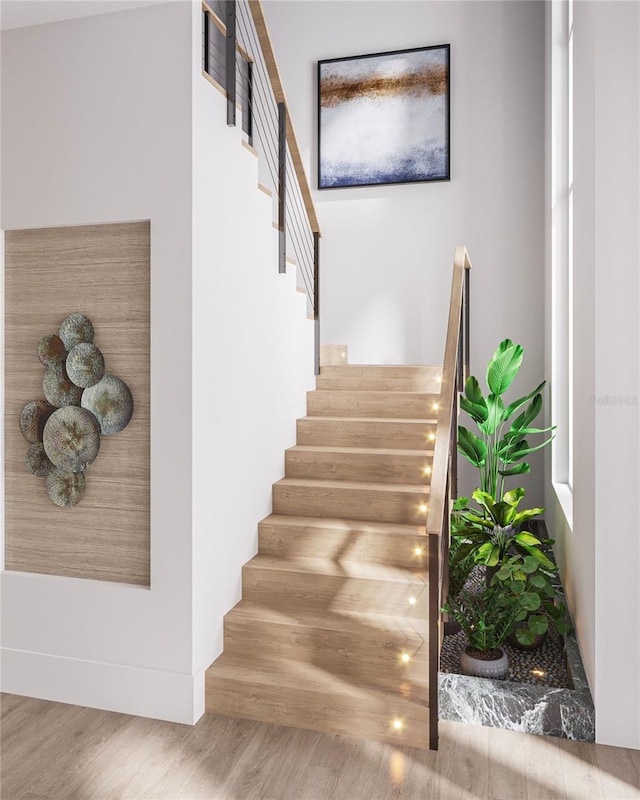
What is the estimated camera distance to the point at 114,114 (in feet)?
8.64

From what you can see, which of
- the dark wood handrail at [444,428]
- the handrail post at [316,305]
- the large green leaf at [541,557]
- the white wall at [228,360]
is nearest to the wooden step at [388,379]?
the handrail post at [316,305]

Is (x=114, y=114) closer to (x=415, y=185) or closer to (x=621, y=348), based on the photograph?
(x=621, y=348)

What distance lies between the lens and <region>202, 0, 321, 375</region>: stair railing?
2893 millimetres

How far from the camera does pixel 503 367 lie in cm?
373

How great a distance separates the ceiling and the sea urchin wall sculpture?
4.08ft

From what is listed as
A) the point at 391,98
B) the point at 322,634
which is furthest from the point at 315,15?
the point at 322,634

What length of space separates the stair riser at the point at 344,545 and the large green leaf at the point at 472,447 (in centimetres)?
94

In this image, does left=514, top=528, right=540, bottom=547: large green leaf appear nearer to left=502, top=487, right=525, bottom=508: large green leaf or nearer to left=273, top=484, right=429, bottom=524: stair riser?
left=502, top=487, right=525, bottom=508: large green leaf

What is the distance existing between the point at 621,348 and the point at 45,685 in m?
2.78

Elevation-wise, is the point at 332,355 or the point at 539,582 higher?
the point at 332,355

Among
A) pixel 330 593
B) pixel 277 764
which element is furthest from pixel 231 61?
pixel 277 764

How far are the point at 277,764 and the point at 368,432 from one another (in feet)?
6.31

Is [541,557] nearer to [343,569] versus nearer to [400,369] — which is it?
[343,569]

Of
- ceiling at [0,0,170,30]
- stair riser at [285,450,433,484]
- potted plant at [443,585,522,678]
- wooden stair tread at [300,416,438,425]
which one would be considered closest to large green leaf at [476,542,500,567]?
potted plant at [443,585,522,678]
